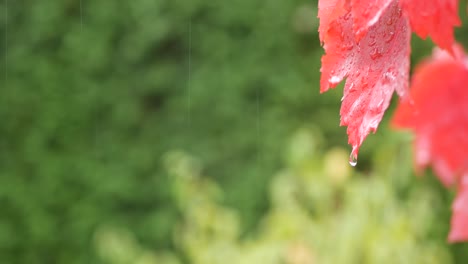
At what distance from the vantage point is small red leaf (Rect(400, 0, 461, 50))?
1.65 ft

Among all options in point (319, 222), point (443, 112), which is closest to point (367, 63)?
point (443, 112)

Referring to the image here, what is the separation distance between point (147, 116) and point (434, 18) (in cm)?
320

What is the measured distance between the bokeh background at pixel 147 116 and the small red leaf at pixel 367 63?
301 centimetres

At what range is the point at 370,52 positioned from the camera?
0.52 metres

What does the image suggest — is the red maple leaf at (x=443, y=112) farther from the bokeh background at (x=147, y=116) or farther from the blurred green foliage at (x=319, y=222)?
the bokeh background at (x=147, y=116)

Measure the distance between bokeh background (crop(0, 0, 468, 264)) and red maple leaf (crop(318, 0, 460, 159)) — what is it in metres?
3.00

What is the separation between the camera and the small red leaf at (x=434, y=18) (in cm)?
50

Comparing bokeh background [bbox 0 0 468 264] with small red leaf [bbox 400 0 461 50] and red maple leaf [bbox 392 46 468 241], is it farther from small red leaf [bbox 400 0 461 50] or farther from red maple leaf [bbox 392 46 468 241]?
small red leaf [bbox 400 0 461 50]

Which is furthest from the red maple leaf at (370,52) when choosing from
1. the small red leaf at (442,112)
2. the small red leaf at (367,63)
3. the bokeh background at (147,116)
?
the bokeh background at (147,116)

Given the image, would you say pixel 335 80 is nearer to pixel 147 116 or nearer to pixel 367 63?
pixel 367 63

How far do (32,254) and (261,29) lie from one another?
155 cm

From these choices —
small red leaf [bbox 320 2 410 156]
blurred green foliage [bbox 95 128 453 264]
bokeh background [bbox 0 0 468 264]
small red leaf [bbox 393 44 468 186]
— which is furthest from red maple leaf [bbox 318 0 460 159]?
bokeh background [bbox 0 0 468 264]

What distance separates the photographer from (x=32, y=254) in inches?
143

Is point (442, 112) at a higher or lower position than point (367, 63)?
lower
